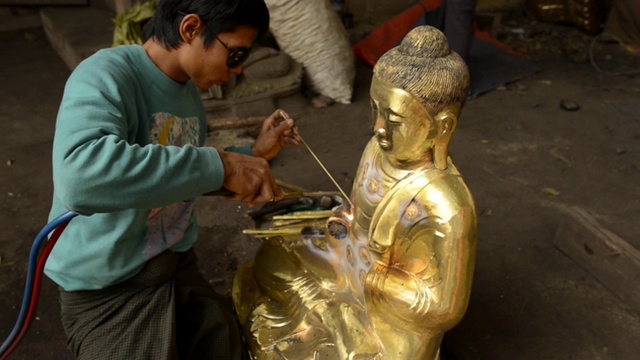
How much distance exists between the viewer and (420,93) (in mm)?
1414

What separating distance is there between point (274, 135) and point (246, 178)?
443mm

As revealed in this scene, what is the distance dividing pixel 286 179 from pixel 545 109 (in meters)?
2.22

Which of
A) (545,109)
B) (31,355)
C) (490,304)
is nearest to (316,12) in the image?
(545,109)

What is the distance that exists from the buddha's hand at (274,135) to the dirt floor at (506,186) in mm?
930

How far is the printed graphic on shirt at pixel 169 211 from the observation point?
1.67 m

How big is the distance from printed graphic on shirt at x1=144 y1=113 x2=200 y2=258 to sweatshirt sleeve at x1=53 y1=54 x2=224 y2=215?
23 centimetres

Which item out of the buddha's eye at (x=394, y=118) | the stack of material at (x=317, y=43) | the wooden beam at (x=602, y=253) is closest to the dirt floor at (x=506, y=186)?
Answer: the wooden beam at (x=602, y=253)

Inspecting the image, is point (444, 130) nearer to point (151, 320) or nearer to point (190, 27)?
point (190, 27)

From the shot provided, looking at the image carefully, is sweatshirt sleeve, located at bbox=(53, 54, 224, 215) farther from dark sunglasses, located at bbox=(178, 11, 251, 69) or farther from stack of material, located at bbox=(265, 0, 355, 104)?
stack of material, located at bbox=(265, 0, 355, 104)

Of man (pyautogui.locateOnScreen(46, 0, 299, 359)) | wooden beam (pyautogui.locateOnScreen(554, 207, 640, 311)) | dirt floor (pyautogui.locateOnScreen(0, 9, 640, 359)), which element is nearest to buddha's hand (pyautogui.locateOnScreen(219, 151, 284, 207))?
man (pyautogui.locateOnScreen(46, 0, 299, 359))

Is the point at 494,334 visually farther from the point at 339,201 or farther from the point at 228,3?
the point at 228,3

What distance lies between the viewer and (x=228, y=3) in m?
1.45

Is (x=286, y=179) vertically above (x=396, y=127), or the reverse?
(x=396, y=127)

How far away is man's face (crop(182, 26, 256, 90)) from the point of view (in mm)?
1513
